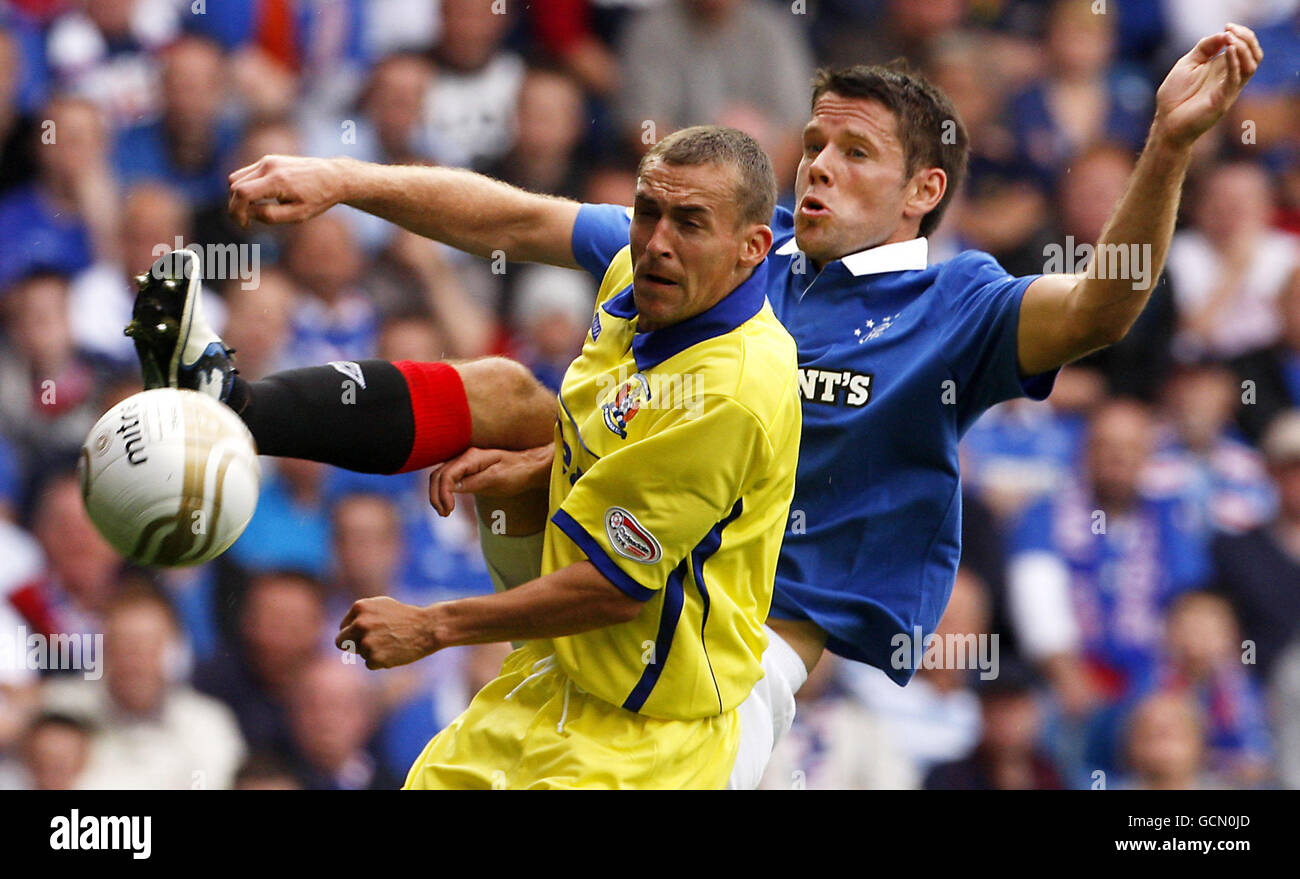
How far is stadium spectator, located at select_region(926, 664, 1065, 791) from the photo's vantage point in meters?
5.88

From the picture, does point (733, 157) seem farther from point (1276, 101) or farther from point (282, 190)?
point (1276, 101)

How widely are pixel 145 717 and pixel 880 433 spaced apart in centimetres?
280

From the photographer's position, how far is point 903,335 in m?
4.03

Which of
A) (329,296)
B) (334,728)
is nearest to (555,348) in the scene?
(329,296)

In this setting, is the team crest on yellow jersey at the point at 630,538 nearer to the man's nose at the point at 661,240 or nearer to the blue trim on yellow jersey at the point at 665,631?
the blue trim on yellow jersey at the point at 665,631

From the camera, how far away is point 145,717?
562 cm

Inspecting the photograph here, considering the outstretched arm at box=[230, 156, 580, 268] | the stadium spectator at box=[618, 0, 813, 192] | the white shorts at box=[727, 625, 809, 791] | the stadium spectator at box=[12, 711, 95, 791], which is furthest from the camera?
the stadium spectator at box=[618, 0, 813, 192]

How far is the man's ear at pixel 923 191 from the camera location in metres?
4.20

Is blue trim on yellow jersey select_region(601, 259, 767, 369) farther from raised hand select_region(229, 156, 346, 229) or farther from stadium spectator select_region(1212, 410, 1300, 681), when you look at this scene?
stadium spectator select_region(1212, 410, 1300, 681)

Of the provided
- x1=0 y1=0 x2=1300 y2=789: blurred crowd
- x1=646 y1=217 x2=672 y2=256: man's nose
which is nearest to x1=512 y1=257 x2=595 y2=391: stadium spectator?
x1=0 y1=0 x2=1300 y2=789: blurred crowd

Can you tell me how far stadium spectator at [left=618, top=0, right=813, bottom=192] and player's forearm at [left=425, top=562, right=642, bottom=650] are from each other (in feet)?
12.3

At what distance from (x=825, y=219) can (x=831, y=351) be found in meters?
0.31

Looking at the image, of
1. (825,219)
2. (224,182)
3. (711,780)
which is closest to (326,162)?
(825,219)

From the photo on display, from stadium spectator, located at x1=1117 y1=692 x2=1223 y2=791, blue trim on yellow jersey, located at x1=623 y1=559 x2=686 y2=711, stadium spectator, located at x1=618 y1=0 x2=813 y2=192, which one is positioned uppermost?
stadium spectator, located at x1=618 y1=0 x2=813 y2=192
